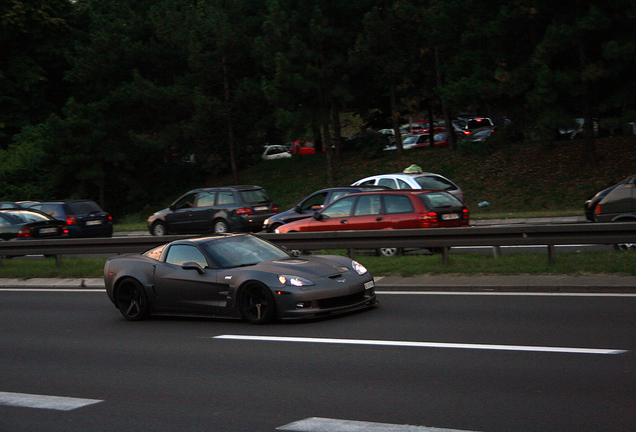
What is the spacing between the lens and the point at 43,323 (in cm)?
1171

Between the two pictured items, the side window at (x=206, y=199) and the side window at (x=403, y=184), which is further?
the side window at (x=206, y=199)

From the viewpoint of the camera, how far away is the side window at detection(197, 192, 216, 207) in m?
25.8

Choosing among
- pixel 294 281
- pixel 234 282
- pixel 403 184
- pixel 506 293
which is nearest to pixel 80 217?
pixel 403 184

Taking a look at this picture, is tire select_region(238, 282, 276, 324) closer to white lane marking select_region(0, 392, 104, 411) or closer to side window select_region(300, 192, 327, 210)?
white lane marking select_region(0, 392, 104, 411)

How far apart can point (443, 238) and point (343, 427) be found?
27.9ft

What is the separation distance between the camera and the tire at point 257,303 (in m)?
9.85

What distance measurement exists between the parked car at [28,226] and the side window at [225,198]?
511 centimetres

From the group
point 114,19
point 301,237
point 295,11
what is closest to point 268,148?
point 114,19

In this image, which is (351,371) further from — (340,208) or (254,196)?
(254,196)

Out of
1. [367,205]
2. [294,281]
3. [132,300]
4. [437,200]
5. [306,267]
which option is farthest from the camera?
[367,205]

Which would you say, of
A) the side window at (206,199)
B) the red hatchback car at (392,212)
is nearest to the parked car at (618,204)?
the red hatchback car at (392,212)

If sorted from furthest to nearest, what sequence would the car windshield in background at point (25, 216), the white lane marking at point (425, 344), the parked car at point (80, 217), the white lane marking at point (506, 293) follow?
the parked car at point (80, 217) < the car windshield in background at point (25, 216) < the white lane marking at point (506, 293) < the white lane marking at point (425, 344)

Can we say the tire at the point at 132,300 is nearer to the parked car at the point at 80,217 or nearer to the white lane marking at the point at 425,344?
the white lane marking at the point at 425,344

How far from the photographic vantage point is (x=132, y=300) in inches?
452
